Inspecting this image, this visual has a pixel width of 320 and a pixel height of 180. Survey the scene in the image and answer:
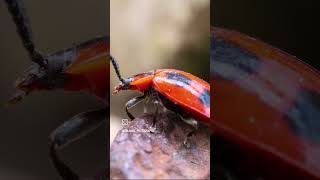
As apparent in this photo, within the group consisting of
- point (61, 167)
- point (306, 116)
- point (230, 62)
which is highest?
point (230, 62)

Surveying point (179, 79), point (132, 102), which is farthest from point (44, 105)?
point (179, 79)

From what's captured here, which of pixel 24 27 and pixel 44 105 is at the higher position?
pixel 24 27

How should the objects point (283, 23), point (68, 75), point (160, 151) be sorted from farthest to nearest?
point (283, 23) → point (68, 75) → point (160, 151)

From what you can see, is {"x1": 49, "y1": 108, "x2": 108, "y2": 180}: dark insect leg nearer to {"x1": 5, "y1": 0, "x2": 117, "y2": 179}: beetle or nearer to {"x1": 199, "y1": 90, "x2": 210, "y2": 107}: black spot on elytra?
{"x1": 5, "y1": 0, "x2": 117, "y2": 179}: beetle

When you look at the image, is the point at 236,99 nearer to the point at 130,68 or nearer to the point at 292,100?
the point at 292,100

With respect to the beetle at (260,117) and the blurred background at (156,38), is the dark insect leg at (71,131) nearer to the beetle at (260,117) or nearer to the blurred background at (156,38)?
the blurred background at (156,38)

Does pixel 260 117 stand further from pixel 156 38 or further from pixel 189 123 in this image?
pixel 156 38
